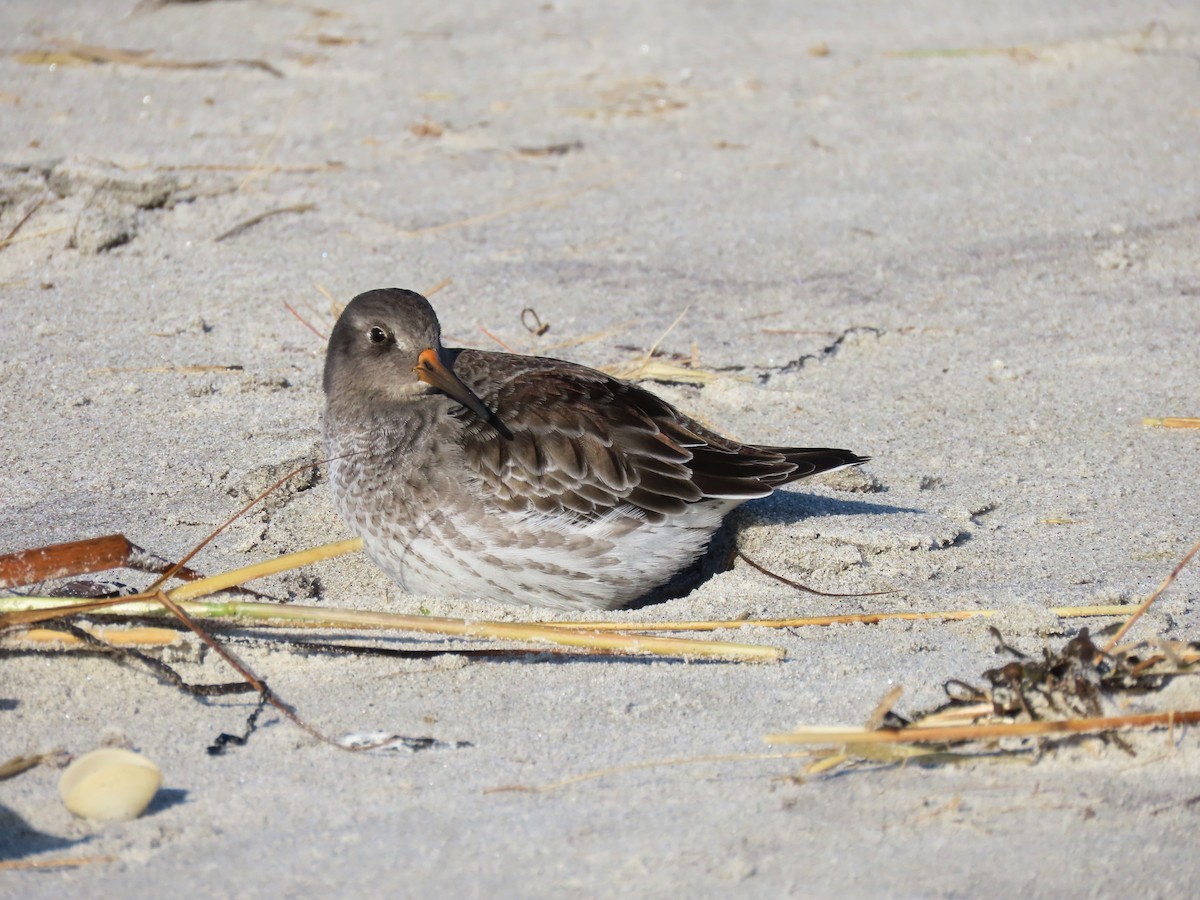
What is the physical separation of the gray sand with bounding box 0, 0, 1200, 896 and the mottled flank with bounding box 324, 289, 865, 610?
22 cm

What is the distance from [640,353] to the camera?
5.40m

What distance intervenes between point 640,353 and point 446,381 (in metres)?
1.40

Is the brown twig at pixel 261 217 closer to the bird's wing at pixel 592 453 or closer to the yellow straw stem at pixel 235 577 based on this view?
the bird's wing at pixel 592 453

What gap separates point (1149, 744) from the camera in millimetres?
2861

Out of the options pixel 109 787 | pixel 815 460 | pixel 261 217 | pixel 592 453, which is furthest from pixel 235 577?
pixel 261 217

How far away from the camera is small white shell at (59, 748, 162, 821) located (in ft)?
8.50

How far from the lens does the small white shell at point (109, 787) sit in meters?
2.59

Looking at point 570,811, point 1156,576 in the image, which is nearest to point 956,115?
point 1156,576

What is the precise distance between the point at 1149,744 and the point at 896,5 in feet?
22.9

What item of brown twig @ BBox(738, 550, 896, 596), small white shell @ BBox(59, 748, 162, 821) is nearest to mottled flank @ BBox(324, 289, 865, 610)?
brown twig @ BBox(738, 550, 896, 596)

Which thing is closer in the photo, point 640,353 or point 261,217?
point 640,353

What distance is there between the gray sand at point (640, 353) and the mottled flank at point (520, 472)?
8.5 inches

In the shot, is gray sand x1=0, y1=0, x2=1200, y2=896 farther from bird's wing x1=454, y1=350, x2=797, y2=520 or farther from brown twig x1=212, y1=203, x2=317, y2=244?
bird's wing x1=454, y1=350, x2=797, y2=520

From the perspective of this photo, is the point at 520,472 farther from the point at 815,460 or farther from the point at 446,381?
the point at 815,460
